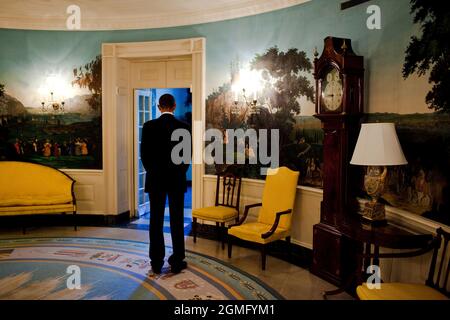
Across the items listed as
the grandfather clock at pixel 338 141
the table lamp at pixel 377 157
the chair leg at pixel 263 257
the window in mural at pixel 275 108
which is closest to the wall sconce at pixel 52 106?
the window in mural at pixel 275 108

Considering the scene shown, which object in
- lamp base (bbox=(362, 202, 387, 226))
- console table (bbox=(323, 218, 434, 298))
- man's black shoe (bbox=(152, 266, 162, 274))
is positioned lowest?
man's black shoe (bbox=(152, 266, 162, 274))

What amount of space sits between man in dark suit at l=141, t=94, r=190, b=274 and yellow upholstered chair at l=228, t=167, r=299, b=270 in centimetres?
81

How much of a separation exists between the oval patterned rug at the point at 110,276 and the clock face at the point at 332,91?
1.91 metres

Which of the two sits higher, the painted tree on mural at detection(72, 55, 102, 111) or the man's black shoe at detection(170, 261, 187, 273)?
the painted tree on mural at detection(72, 55, 102, 111)

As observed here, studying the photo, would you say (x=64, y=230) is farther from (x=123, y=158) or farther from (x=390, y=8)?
(x=390, y=8)

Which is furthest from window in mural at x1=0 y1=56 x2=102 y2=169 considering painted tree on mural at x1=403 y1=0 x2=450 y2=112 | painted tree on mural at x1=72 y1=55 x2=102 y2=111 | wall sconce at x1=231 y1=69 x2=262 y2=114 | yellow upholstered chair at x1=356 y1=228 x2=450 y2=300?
yellow upholstered chair at x1=356 y1=228 x2=450 y2=300

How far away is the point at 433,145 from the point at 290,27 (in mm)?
2587

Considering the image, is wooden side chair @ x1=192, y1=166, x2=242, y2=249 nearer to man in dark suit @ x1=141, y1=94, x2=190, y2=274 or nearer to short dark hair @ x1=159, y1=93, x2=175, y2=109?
man in dark suit @ x1=141, y1=94, x2=190, y2=274

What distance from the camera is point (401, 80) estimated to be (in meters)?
3.47

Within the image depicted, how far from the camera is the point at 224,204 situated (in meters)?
5.82

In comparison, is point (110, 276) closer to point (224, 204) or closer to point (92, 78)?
point (224, 204)

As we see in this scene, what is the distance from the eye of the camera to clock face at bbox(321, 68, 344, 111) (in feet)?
12.8

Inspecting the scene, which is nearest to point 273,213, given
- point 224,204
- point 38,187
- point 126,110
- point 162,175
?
point 224,204
